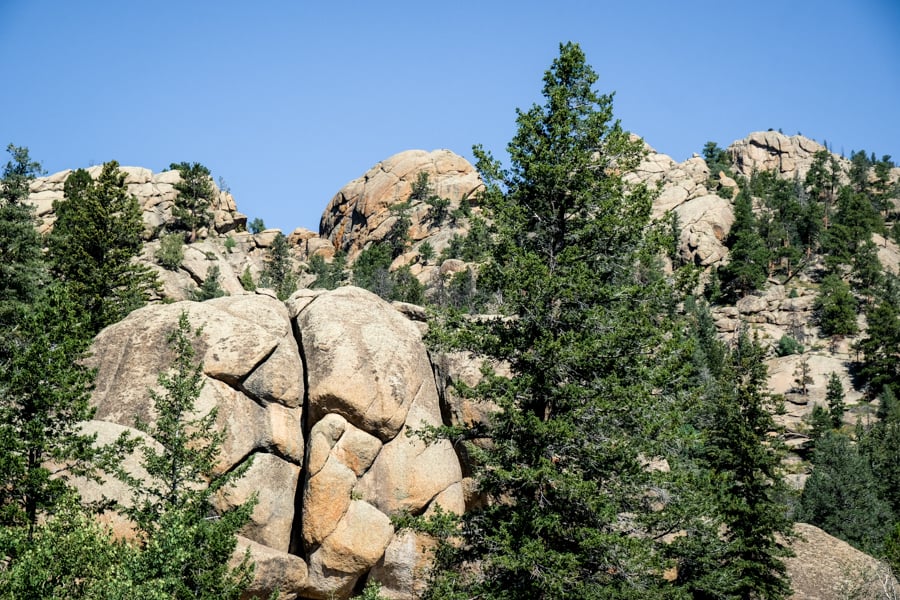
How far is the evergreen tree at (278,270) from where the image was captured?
82537mm

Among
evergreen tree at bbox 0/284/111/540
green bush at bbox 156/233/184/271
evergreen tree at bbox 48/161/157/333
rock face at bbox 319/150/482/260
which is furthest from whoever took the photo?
rock face at bbox 319/150/482/260

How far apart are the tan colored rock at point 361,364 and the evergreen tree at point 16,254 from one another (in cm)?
1470

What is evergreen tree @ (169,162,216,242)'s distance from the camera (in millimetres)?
80375

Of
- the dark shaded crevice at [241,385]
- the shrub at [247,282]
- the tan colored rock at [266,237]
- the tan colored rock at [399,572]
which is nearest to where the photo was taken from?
the tan colored rock at [399,572]

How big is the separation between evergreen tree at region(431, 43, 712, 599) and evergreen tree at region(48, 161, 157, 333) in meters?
26.3

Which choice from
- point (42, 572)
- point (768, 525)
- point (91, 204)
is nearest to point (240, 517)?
point (42, 572)

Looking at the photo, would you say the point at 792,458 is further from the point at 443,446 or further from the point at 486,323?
the point at 486,323

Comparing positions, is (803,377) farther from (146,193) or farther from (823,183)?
(146,193)

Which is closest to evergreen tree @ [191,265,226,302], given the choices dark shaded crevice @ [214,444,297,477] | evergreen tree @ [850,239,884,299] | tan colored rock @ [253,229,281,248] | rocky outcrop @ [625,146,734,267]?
dark shaded crevice @ [214,444,297,477]

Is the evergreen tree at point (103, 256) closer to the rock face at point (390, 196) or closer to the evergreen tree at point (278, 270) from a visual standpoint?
the evergreen tree at point (278, 270)

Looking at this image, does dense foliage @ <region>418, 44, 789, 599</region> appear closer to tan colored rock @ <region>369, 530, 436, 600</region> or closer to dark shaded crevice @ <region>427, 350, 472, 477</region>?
tan colored rock @ <region>369, 530, 436, 600</region>

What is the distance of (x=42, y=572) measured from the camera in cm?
1444

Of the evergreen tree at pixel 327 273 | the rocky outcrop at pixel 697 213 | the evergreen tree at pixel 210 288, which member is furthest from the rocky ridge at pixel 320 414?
the rocky outcrop at pixel 697 213

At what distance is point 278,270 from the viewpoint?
310ft
